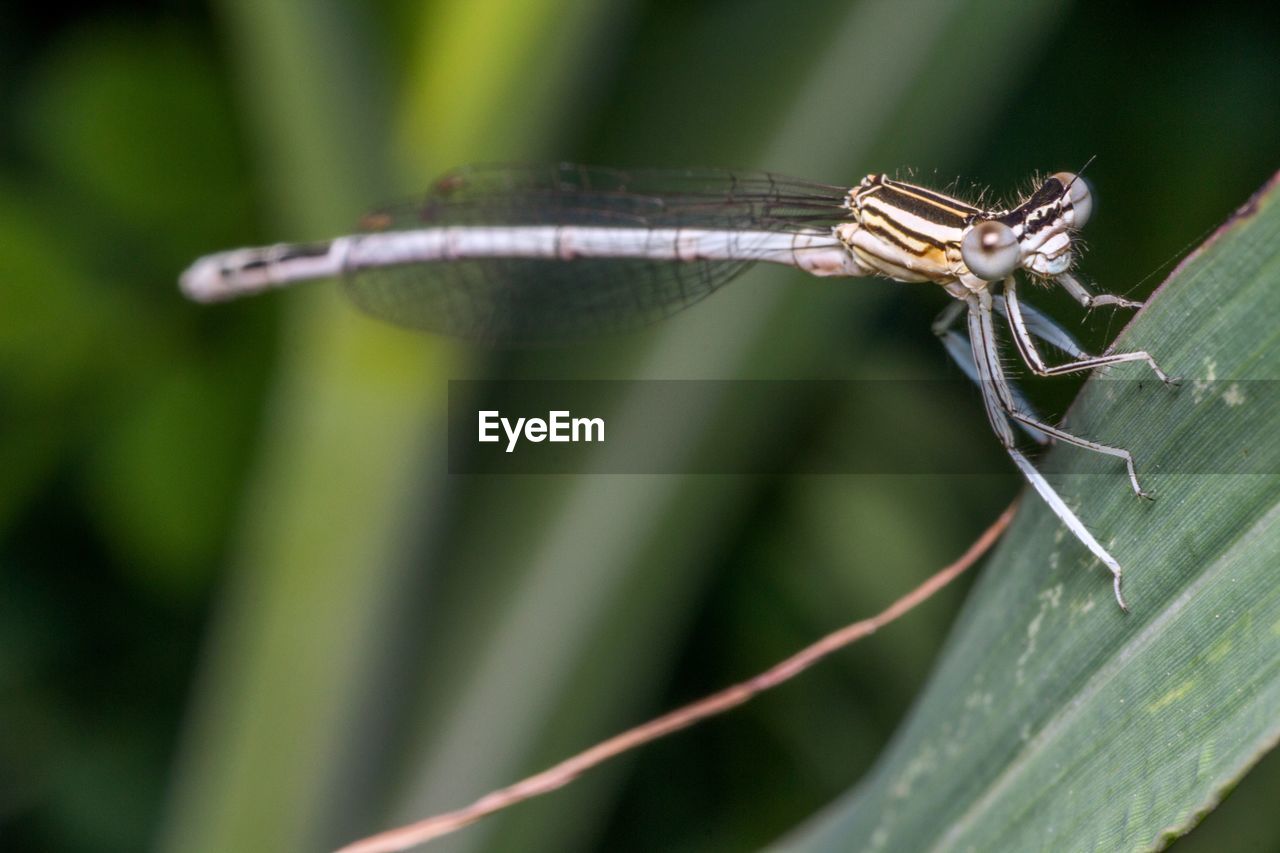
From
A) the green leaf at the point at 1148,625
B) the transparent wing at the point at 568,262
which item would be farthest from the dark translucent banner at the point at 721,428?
the green leaf at the point at 1148,625

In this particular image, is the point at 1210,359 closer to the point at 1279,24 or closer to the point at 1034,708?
the point at 1034,708

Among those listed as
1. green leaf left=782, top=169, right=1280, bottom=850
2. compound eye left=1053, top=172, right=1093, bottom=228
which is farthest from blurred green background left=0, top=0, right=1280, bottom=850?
green leaf left=782, top=169, right=1280, bottom=850

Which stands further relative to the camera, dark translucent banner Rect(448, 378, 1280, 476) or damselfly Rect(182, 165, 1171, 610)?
dark translucent banner Rect(448, 378, 1280, 476)

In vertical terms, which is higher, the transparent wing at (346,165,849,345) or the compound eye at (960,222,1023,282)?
the transparent wing at (346,165,849,345)

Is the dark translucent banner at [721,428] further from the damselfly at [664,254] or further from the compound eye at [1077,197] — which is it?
the compound eye at [1077,197]

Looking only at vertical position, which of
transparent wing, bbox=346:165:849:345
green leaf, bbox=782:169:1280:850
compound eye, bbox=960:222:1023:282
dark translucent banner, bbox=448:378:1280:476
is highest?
transparent wing, bbox=346:165:849:345

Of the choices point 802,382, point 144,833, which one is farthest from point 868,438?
point 144,833

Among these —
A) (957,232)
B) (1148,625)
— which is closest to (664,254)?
(957,232)

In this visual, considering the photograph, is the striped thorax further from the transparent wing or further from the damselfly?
the transparent wing
